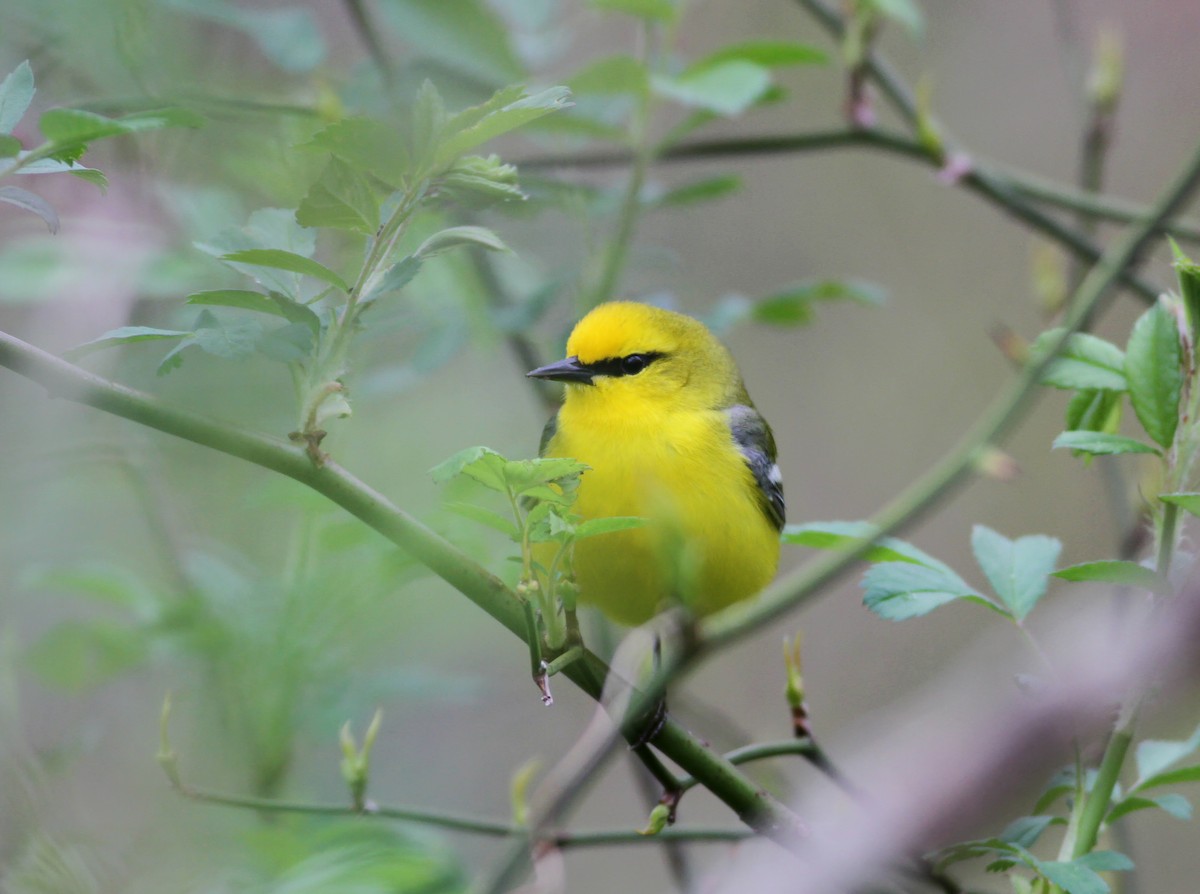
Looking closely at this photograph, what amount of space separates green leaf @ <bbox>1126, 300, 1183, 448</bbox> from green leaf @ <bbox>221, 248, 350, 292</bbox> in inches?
27.9

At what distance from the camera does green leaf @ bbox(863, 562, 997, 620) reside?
1.24 meters

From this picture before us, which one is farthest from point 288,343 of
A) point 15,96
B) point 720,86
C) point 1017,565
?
point 720,86

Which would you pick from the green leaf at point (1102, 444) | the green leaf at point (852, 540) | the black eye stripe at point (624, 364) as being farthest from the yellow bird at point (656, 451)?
the green leaf at point (1102, 444)

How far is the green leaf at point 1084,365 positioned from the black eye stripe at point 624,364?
126cm

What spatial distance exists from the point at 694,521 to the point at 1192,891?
2987 mm

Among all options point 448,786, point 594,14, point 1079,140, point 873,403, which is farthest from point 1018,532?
point 594,14

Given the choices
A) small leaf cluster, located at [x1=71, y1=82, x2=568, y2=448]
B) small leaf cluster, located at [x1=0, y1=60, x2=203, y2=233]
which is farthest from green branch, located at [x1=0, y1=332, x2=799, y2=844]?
small leaf cluster, located at [x1=0, y1=60, x2=203, y2=233]

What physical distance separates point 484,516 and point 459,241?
0.20 meters

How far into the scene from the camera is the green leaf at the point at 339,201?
89 cm

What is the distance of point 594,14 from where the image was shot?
8.30 ft

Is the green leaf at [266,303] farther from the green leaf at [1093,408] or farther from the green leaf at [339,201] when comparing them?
the green leaf at [1093,408]

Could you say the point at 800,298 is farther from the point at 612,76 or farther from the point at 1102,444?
the point at 1102,444

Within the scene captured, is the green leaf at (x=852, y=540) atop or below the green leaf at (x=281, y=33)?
below

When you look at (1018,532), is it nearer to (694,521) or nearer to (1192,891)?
(1192,891)
